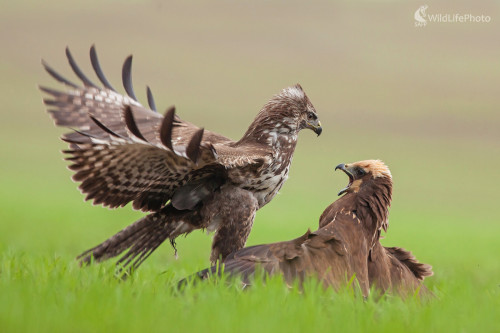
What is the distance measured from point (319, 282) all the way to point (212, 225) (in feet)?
5.20

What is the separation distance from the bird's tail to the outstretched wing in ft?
0.53

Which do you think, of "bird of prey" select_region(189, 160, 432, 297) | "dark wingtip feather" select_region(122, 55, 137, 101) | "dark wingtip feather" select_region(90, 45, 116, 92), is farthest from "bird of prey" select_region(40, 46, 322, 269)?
"bird of prey" select_region(189, 160, 432, 297)

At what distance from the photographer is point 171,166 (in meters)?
5.61

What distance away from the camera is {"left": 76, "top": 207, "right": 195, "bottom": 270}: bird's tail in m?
5.98

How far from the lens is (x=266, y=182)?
6227mm

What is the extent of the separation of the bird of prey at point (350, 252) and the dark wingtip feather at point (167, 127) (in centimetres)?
93

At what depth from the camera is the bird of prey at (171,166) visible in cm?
546

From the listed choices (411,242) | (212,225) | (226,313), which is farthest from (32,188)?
(226,313)

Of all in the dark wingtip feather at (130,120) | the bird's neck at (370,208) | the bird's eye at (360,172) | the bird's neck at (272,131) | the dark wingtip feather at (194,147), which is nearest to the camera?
the dark wingtip feather at (130,120)

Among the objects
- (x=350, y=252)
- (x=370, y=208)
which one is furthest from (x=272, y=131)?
(x=350, y=252)

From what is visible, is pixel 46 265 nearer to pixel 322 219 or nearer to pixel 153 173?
pixel 153 173

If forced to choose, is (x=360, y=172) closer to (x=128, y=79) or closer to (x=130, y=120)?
(x=130, y=120)

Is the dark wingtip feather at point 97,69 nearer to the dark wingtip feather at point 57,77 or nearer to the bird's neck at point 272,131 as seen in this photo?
the dark wingtip feather at point 57,77

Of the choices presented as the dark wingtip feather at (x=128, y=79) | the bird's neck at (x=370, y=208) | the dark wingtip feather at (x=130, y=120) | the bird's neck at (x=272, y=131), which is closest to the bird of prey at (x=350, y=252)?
the bird's neck at (x=370, y=208)
